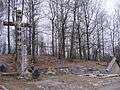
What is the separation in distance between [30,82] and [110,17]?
51.7 metres

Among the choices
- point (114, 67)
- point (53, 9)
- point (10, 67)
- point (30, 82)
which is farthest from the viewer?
point (53, 9)

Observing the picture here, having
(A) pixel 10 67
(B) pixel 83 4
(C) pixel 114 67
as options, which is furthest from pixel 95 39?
(A) pixel 10 67

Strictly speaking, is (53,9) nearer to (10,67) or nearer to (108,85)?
(10,67)

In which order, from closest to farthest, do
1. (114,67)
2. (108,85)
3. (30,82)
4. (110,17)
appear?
(30,82) → (108,85) → (114,67) → (110,17)

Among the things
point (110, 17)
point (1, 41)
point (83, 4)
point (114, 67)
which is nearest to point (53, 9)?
point (83, 4)

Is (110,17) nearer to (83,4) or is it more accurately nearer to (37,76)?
(83,4)

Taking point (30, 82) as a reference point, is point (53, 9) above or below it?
above

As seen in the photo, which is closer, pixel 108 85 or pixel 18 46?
pixel 18 46

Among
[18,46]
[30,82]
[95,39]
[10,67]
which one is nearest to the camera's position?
[30,82]

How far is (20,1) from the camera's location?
43.0 m

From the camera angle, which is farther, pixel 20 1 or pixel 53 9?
pixel 53 9

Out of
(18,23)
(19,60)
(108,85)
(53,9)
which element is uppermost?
(53,9)

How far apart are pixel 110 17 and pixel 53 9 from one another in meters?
22.9

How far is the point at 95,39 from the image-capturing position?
61188 mm
